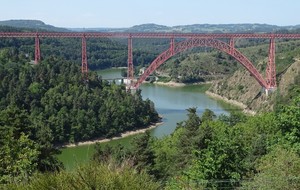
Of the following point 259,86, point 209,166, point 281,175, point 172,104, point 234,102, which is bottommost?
point 172,104

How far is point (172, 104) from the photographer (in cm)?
4119

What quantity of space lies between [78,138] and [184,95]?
2031 centimetres

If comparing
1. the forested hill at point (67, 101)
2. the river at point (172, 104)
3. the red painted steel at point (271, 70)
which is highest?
the red painted steel at point (271, 70)

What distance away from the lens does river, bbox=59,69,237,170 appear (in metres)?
28.8

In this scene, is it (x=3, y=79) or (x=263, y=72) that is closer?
(x=3, y=79)

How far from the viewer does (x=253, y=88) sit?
4178 centimetres

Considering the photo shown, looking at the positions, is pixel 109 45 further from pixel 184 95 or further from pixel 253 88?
pixel 253 88

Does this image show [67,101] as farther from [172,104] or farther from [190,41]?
[172,104]

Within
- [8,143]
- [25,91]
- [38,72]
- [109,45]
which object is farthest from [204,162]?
[109,45]

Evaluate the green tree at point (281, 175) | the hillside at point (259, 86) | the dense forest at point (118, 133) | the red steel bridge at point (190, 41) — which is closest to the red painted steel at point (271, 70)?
the red steel bridge at point (190, 41)

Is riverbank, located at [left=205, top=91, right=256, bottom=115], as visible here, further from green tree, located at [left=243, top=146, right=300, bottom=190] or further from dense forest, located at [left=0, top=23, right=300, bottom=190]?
green tree, located at [left=243, top=146, right=300, bottom=190]

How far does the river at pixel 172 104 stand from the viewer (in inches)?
1133

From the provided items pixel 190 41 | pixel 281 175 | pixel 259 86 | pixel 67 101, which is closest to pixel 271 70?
pixel 259 86

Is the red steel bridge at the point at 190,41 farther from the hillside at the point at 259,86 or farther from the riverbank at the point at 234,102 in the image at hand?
the riverbank at the point at 234,102
